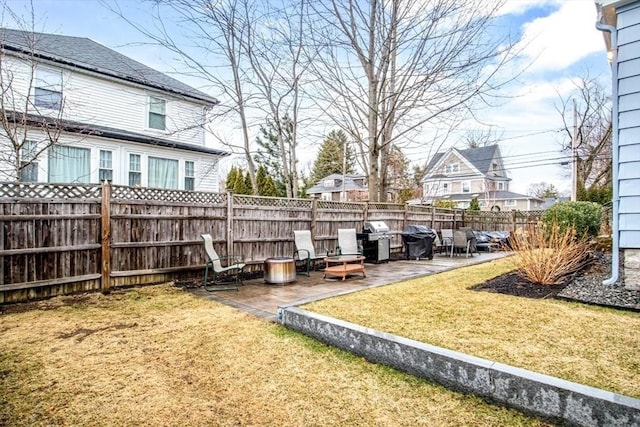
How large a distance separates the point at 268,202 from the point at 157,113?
24.3 feet

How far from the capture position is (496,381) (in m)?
2.41

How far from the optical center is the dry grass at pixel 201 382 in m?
2.29

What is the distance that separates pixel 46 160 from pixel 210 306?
8.45 m

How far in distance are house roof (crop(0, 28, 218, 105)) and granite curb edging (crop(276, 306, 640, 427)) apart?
11.2 metres

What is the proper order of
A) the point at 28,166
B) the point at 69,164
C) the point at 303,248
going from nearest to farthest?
the point at 303,248
the point at 28,166
the point at 69,164

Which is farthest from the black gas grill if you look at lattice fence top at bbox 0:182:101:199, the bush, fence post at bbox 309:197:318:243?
lattice fence top at bbox 0:182:101:199

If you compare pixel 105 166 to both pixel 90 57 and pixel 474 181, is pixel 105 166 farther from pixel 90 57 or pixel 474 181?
pixel 474 181

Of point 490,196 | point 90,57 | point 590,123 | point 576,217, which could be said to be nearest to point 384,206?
point 576,217

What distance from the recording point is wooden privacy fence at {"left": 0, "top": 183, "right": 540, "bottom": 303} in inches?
205

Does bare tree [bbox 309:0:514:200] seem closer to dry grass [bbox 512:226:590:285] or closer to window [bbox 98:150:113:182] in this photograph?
dry grass [bbox 512:226:590:285]

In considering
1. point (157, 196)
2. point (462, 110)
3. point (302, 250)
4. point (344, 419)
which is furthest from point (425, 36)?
point (344, 419)

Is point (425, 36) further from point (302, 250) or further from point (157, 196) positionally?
point (157, 196)

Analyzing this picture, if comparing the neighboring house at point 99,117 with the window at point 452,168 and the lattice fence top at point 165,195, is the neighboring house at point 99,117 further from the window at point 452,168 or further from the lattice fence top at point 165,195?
the window at point 452,168

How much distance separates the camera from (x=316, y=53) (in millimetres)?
9797
